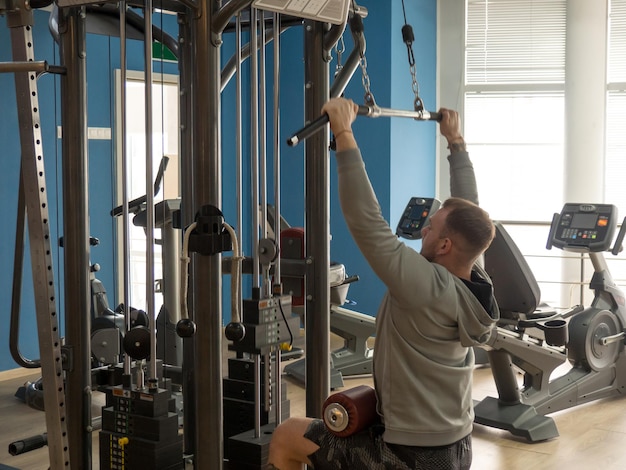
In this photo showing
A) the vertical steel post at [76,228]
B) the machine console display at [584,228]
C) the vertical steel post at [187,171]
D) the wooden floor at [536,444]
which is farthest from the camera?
the machine console display at [584,228]

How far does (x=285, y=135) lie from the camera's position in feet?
24.0

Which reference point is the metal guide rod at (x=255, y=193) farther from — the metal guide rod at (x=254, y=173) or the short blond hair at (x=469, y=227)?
the short blond hair at (x=469, y=227)

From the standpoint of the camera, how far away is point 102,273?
6125 mm

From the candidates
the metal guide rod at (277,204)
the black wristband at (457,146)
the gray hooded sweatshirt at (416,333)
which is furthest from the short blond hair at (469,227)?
the metal guide rod at (277,204)

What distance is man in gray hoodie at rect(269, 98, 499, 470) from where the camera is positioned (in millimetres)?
2326

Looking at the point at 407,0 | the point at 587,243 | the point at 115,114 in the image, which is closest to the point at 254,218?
the point at 587,243

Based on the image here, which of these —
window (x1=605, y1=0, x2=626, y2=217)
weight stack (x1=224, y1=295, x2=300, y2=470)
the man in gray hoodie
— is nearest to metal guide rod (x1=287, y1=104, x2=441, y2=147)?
the man in gray hoodie

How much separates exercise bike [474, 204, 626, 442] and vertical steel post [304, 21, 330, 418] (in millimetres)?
1455

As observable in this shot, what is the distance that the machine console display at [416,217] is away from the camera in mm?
5414

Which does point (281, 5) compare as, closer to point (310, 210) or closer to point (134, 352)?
point (310, 210)

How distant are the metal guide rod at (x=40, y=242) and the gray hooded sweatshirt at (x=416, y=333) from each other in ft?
3.46

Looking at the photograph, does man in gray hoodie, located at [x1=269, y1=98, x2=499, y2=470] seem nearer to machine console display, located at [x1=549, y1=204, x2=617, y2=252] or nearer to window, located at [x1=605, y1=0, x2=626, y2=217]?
machine console display, located at [x1=549, y1=204, x2=617, y2=252]

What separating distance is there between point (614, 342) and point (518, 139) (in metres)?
2.50

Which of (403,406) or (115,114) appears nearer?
(403,406)
